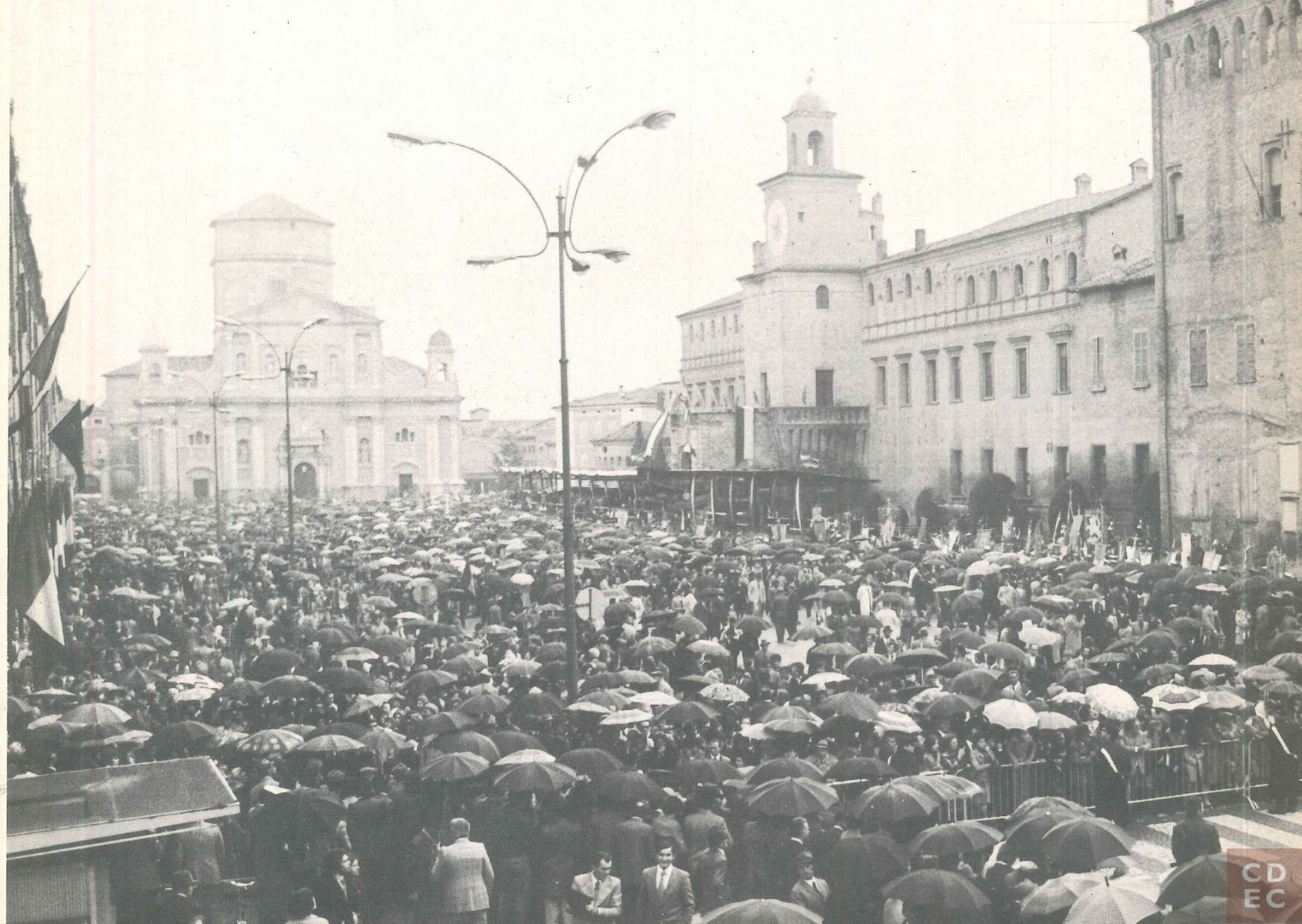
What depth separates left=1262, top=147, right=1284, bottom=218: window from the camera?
21938 millimetres

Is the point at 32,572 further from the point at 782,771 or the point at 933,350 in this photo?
the point at 933,350

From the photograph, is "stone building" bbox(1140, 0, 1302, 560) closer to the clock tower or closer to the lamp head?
the clock tower

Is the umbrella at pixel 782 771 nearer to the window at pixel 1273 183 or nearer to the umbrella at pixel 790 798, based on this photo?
the umbrella at pixel 790 798

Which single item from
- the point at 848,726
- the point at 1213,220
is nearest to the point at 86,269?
the point at 848,726

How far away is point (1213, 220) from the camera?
971 inches

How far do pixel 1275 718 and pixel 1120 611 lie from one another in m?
6.38

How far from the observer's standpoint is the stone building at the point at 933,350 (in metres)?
31.8

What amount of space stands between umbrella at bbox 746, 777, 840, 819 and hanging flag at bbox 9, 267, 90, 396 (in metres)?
7.18

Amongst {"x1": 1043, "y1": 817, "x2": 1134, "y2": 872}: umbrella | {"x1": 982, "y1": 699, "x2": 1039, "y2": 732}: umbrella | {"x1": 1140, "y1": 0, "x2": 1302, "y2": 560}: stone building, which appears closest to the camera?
{"x1": 1043, "y1": 817, "x2": 1134, "y2": 872}: umbrella

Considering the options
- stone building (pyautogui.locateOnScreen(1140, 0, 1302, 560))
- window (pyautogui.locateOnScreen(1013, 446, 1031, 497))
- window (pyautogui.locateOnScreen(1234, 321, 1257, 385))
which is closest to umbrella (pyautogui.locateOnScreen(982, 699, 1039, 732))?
stone building (pyautogui.locateOnScreen(1140, 0, 1302, 560))

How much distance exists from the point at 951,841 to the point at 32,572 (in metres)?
7.40

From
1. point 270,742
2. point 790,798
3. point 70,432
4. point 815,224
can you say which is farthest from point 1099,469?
point 70,432

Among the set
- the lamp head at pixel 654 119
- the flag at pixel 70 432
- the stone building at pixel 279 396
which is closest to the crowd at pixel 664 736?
the flag at pixel 70 432

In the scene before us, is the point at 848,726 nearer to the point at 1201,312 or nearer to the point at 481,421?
the point at 481,421
